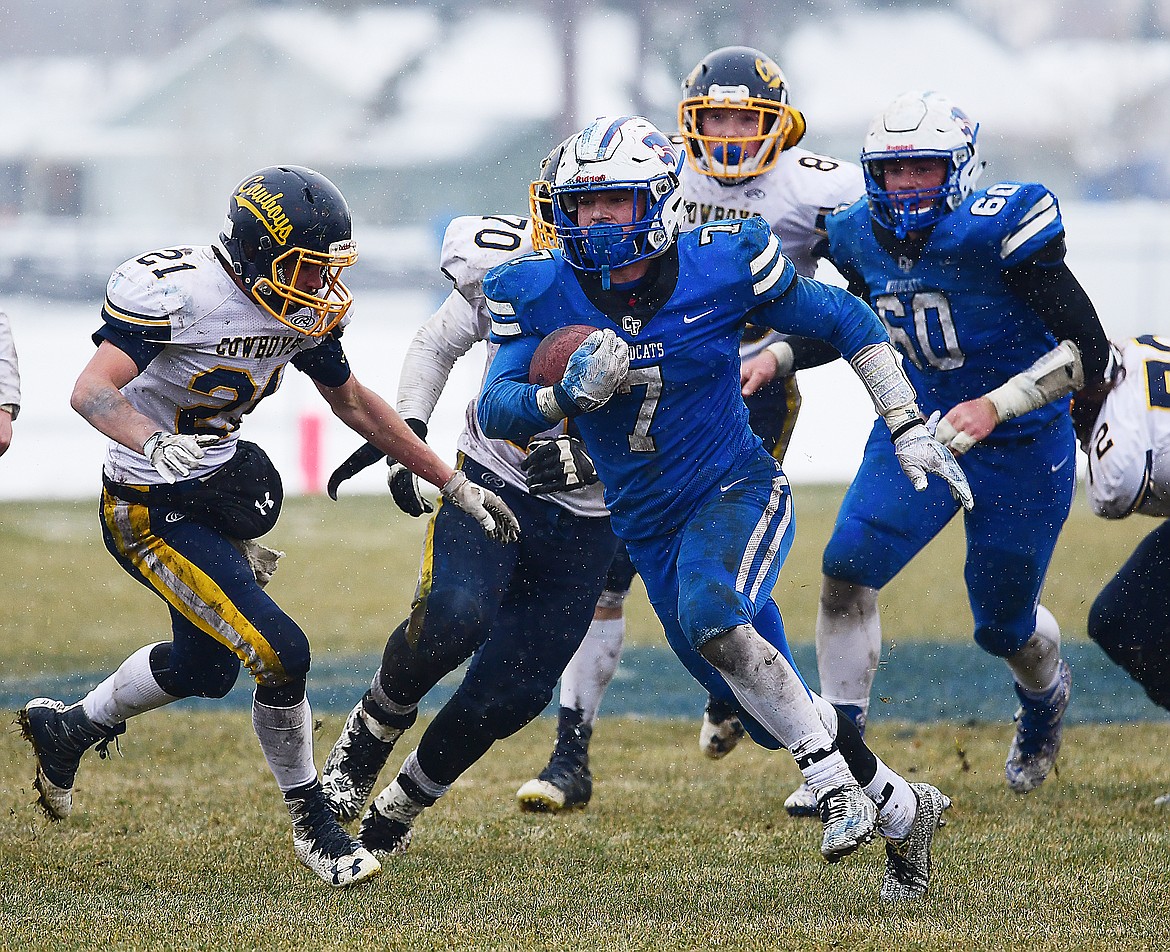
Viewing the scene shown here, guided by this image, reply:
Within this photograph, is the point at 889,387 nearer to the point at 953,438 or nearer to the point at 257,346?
the point at 953,438

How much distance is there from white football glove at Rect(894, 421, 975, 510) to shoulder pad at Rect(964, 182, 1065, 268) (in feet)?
2.66

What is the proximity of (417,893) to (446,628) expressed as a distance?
1.90 ft

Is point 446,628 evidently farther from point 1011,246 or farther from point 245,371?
point 1011,246

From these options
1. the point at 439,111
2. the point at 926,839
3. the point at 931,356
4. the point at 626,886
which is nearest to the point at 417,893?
the point at 626,886

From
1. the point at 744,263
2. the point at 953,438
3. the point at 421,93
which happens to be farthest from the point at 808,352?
the point at 421,93

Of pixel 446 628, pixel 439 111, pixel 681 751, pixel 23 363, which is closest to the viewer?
pixel 446 628

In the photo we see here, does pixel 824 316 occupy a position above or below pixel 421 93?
above

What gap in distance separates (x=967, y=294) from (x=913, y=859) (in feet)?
4.97

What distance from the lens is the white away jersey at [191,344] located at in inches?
134

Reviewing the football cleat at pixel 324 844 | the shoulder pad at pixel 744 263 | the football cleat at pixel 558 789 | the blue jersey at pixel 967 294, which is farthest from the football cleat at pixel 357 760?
the blue jersey at pixel 967 294

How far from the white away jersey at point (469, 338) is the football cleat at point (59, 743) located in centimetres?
110

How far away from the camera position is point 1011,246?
3.88 meters

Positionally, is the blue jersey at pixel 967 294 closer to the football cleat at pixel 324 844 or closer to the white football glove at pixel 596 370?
the white football glove at pixel 596 370

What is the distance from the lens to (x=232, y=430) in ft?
12.1
